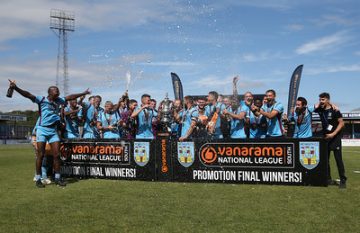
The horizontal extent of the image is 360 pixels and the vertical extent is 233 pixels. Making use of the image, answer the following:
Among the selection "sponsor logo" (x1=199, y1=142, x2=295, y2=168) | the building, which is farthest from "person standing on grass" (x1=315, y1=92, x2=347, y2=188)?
the building

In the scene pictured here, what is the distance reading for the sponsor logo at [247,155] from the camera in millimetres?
8820

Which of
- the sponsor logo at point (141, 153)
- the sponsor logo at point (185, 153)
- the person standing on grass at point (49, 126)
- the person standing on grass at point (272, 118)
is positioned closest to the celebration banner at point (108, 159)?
the sponsor logo at point (141, 153)

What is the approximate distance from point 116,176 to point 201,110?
8.64 feet

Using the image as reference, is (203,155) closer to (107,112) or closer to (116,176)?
(116,176)

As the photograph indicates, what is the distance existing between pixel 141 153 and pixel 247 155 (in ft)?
8.38

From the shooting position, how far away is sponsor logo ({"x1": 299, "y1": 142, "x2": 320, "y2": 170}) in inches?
340

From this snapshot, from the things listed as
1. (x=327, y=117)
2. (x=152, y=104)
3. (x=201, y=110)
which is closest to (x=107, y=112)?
(x=152, y=104)

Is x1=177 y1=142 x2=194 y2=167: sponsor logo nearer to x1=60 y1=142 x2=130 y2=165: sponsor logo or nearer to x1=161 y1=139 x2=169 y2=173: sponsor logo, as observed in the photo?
x1=161 y1=139 x2=169 y2=173: sponsor logo

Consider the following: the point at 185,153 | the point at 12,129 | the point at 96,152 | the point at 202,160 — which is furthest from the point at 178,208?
the point at 12,129

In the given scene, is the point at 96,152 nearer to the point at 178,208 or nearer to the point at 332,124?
the point at 178,208

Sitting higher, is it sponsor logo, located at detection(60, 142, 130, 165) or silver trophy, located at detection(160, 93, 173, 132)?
silver trophy, located at detection(160, 93, 173, 132)

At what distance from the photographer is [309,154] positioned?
868 centimetres

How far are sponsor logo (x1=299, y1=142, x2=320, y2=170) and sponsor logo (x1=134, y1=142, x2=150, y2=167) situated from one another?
11.5ft

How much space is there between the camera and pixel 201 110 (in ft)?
33.3
